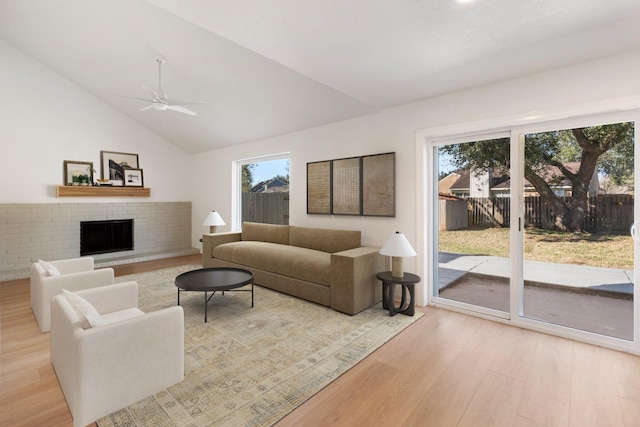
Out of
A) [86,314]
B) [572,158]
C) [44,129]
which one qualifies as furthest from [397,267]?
[44,129]

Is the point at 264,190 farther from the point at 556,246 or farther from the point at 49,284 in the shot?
the point at 556,246

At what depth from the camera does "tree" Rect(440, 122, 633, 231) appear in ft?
8.22

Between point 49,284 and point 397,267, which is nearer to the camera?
point 49,284

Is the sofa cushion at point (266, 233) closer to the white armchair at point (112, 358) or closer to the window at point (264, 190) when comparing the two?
the window at point (264, 190)

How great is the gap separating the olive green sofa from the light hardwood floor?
0.71 meters

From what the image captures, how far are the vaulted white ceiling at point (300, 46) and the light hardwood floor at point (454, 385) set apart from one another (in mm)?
2434

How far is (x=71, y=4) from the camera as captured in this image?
11.8 ft

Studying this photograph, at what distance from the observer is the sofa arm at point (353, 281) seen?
312cm

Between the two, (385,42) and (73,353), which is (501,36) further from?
(73,353)

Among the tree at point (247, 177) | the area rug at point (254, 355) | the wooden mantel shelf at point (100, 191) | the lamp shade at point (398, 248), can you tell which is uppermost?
the tree at point (247, 177)

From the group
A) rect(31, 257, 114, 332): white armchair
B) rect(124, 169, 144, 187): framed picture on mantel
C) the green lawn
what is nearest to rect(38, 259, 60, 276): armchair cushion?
rect(31, 257, 114, 332): white armchair

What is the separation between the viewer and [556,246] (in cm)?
283


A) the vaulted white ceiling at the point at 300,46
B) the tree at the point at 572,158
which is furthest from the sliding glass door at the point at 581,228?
the vaulted white ceiling at the point at 300,46

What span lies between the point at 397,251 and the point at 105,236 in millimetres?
5771
